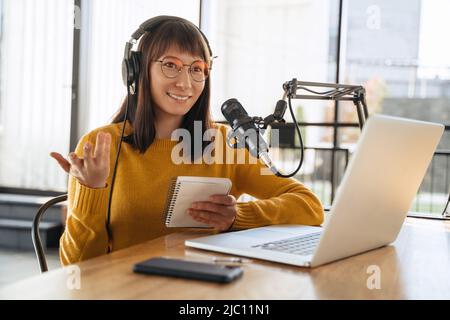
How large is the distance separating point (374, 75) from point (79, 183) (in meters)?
8.48

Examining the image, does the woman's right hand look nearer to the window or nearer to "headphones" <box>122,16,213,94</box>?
"headphones" <box>122,16,213,94</box>

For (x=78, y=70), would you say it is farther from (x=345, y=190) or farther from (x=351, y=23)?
(x=345, y=190)

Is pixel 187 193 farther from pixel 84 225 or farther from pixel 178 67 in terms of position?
pixel 178 67

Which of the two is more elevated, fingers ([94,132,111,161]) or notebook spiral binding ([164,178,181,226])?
fingers ([94,132,111,161])

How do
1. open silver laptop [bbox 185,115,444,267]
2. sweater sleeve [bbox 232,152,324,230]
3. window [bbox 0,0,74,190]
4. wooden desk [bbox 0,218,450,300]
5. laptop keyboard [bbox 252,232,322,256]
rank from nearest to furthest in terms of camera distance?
wooden desk [bbox 0,218,450,300], open silver laptop [bbox 185,115,444,267], laptop keyboard [bbox 252,232,322,256], sweater sleeve [bbox 232,152,324,230], window [bbox 0,0,74,190]

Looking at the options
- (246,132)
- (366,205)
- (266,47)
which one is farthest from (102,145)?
(266,47)

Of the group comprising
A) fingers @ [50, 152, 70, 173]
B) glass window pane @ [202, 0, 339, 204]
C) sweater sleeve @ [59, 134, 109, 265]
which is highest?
glass window pane @ [202, 0, 339, 204]

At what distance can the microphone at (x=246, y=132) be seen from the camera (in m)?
1.14

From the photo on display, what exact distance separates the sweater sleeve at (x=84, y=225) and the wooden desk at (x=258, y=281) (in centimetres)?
22

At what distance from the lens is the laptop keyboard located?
1.04 m

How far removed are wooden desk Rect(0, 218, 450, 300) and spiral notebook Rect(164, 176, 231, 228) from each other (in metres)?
0.10

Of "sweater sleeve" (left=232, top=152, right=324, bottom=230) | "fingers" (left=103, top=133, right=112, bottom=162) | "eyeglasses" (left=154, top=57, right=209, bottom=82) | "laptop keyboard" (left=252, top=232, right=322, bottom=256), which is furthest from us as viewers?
"eyeglasses" (left=154, top=57, right=209, bottom=82)

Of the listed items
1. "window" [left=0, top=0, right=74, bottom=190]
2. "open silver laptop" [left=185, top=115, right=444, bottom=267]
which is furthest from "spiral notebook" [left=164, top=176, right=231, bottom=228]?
"window" [left=0, top=0, right=74, bottom=190]

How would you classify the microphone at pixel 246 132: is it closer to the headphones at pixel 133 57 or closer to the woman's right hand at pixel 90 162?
the woman's right hand at pixel 90 162
